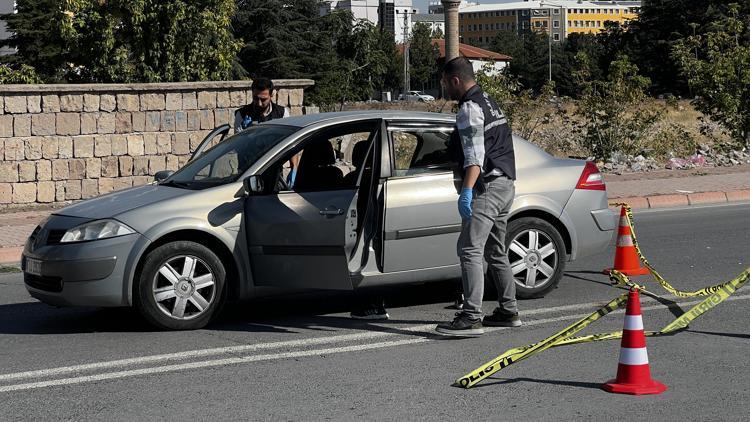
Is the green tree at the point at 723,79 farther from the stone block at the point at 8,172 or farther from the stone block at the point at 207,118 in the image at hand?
the stone block at the point at 8,172

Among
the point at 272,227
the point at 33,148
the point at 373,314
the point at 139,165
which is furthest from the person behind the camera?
the point at 139,165

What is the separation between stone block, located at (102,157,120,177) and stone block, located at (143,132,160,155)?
19.6 inches

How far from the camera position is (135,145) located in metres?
18.0

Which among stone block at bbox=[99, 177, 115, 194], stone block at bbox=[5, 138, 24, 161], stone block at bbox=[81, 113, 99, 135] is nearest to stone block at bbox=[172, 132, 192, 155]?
stone block at bbox=[99, 177, 115, 194]

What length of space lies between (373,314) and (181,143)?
1077cm

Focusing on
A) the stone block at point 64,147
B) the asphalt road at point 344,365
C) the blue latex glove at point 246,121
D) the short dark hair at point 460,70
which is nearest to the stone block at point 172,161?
the stone block at point 64,147

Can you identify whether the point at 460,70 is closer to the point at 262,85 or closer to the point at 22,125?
the point at 262,85

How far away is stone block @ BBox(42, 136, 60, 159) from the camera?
1733cm

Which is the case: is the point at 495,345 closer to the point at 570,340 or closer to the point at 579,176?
the point at 570,340

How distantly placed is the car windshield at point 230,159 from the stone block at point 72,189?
30.5 feet

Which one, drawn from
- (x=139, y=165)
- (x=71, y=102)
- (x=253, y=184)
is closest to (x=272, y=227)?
(x=253, y=184)

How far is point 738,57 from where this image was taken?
2338cm

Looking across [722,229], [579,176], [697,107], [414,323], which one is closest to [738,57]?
[697,107]

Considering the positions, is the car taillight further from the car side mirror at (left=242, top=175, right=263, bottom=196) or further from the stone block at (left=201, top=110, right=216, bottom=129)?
the stone block at (left=201, top=110, right=216, bottom=129)
